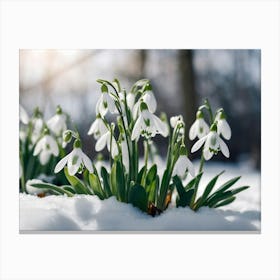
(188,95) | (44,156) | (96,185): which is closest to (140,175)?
(96,185)

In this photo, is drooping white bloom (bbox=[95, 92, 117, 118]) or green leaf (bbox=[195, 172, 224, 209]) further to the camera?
green leaf (bbox=[195, 172, 224, 209])

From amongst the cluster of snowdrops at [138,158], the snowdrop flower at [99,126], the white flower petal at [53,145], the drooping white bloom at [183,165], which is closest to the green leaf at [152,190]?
the cluster of snowdrops at [138,158]

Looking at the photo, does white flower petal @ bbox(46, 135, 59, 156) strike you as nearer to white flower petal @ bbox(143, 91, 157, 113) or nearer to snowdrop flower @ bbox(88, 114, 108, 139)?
snowdrop flower @ bbox(88, 114, 108, 139)

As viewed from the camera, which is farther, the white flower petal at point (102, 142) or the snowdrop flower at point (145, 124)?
the white flower petal at point (102, 142)

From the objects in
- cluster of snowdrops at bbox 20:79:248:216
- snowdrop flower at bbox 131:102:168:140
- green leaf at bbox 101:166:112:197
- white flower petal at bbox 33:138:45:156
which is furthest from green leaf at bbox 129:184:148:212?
white flower petal at bbox 33:138:45:156

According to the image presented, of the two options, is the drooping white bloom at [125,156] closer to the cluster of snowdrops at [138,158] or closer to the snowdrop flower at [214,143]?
the cluster of snowdrops at [138,158]
